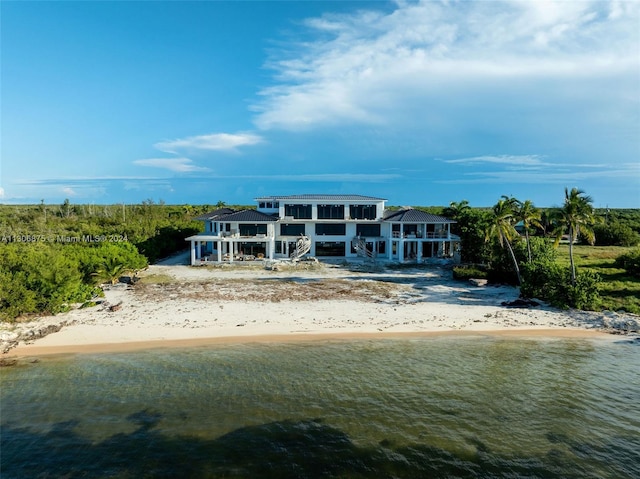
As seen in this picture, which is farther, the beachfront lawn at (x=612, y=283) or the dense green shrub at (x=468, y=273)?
the dense green shrub at (x=468, y=273)

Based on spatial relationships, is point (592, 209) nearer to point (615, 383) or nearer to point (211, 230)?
point (615, 383)

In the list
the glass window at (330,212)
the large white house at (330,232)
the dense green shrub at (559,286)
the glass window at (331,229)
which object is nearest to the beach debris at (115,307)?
the large white house at (330,232)

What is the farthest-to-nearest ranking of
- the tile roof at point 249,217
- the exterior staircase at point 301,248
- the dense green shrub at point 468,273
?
the tile roof at point 249,217
the exterior staircase at point 301,248
the dense green shrub at point 468,273

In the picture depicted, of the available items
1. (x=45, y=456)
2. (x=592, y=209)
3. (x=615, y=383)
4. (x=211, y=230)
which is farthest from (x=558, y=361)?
(x=211, y=230)

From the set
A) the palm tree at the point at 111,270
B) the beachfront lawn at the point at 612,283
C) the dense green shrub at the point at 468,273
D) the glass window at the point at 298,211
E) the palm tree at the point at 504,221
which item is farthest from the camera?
the glass window at the point at 298,211

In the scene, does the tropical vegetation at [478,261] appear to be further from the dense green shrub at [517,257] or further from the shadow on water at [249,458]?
the shadow on water at [249,458]

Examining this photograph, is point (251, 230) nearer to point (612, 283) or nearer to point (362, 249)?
point (362, 249)
